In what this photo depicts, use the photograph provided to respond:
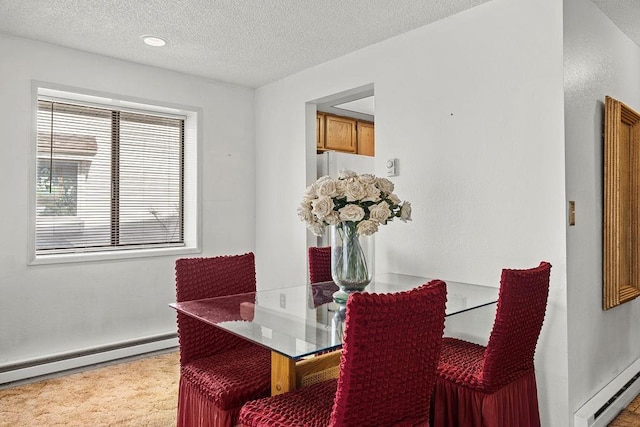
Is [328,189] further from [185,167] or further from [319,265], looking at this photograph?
[185,167]

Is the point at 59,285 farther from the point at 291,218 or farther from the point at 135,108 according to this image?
the point at 291,218

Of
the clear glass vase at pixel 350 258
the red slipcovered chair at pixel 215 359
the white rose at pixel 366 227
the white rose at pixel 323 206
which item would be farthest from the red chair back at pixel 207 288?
the white rose at pixel 366 227

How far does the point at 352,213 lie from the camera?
1873mm

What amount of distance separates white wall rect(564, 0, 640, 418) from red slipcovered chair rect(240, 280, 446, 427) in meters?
1.20

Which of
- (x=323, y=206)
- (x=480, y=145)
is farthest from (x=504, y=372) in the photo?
(x=480, y=145)

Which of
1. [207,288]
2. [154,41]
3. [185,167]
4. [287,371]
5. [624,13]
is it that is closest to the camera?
[287,371]

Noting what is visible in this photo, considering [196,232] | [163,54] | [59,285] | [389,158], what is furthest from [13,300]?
[389,158]

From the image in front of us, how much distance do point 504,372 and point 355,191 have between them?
94cm

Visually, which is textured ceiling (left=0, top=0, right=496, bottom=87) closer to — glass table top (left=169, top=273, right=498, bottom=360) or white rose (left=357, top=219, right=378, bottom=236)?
white rose (left=357, top=219, right=378, bottom=236)

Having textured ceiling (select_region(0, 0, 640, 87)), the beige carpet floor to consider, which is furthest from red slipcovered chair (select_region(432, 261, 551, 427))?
textured ceiling (select_region(0, 0, 640, 87))

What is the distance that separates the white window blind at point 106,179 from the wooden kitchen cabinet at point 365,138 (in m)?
1.77

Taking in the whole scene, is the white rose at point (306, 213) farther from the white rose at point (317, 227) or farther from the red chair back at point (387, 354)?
the red chair back at point (387, 354)

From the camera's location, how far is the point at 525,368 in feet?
6.16

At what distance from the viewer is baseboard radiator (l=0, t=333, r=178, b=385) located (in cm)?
289
